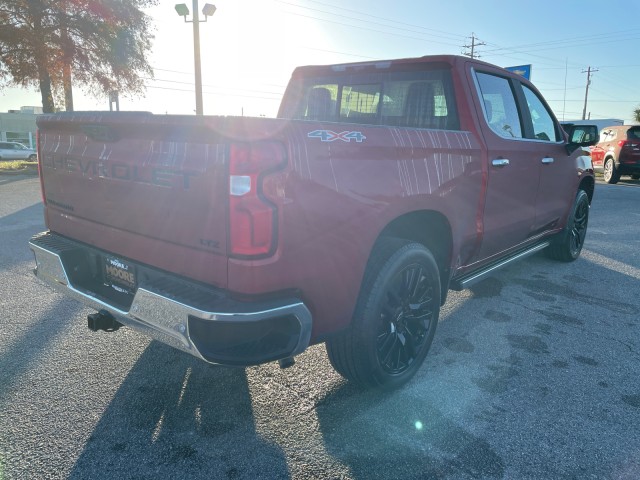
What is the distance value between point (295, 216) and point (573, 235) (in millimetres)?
4785

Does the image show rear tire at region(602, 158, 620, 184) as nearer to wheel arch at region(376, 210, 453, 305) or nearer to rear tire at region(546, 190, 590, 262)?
rear tire at region(546, 190, 590, 262)

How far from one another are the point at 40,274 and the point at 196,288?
→ 142 cm

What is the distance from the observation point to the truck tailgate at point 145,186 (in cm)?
202

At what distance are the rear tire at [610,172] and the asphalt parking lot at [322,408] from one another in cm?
1436

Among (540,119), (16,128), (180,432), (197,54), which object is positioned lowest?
(180,432)

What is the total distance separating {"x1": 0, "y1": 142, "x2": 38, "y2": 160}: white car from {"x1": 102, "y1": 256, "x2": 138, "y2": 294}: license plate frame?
34.1 metres

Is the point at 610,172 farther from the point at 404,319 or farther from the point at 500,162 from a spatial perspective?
the point at 404,319

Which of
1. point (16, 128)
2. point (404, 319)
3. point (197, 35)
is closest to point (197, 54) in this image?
point (197, 35)

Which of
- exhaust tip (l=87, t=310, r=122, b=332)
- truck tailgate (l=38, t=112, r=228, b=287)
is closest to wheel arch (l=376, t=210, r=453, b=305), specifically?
truck tailgate (l=38, t=112, r=228, b=287)

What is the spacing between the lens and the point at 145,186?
2287 mm

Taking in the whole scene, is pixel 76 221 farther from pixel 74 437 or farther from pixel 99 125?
pixel 74 437

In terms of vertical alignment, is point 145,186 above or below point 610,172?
above

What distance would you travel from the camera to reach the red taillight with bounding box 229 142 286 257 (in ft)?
6.28

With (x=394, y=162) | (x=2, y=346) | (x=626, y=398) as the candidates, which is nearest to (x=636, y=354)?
(x=626, y=398)
